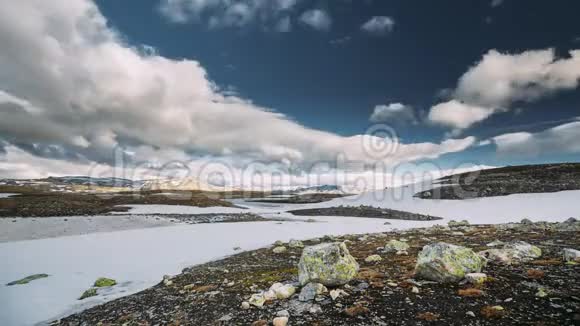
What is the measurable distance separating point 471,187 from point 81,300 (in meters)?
67.8

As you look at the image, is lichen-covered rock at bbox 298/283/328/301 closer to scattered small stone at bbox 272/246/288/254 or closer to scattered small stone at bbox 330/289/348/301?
scattered small stone at bbox 330/289/348/301

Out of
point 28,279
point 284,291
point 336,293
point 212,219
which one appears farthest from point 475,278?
point 212,219

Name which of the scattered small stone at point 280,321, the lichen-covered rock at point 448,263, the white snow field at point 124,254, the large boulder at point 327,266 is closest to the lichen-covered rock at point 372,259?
the lichen-covered rock at point 448,263

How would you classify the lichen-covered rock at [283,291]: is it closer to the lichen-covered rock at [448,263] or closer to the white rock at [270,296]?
the white rock at [270,296]

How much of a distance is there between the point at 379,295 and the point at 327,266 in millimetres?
2016

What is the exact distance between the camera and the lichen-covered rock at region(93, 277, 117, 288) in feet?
49.4

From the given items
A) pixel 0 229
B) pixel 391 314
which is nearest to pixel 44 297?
pixel 391 314

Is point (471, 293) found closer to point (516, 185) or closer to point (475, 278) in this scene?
point (475, 278)

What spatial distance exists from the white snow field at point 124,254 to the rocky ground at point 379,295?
2619 millimetres

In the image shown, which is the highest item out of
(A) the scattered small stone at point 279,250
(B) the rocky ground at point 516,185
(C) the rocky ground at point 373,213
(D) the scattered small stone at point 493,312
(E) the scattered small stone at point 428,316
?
(B) the rocky ground at point 516,185

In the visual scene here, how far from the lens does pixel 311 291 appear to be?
1005 cm

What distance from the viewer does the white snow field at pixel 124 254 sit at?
1315cm

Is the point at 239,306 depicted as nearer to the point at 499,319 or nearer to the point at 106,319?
the point at 106,319

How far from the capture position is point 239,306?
1015 centimetres
